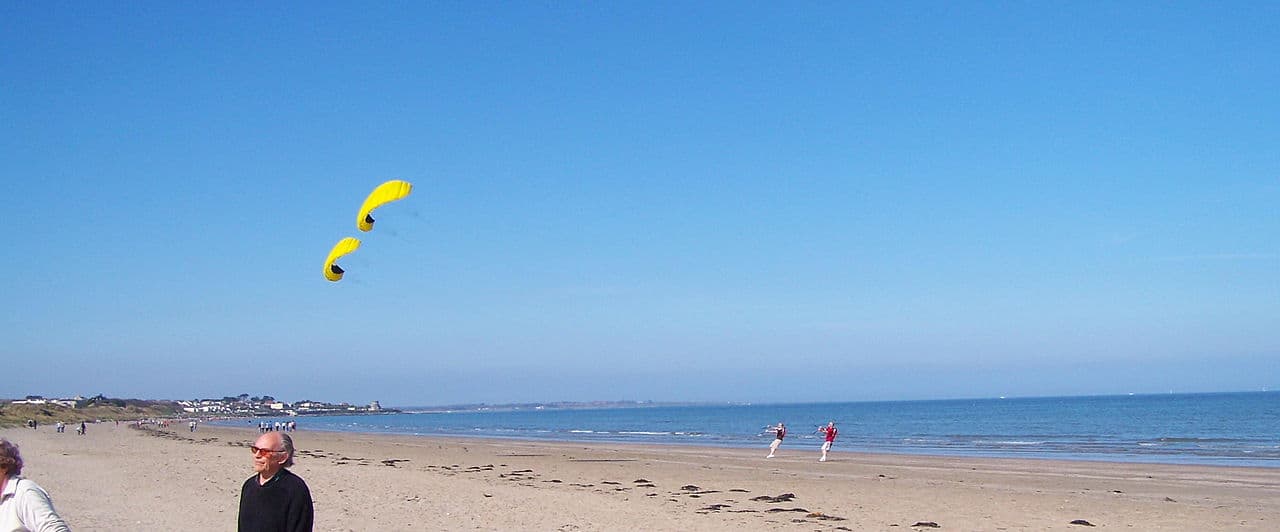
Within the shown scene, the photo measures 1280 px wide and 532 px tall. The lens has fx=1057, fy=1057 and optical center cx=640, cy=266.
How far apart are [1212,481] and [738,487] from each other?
8.67m

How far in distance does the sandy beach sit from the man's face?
666cm

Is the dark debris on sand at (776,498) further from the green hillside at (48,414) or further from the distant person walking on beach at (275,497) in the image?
the green hillside at (48,414)

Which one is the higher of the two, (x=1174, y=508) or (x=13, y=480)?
(x=13, y=480)

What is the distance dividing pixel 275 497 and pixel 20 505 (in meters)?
0.97

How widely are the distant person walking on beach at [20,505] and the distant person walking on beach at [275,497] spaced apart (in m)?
0.71

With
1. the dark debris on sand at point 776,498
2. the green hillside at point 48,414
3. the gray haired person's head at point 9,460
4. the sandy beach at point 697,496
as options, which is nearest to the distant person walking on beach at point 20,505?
the gray haired person's head at point 9,460

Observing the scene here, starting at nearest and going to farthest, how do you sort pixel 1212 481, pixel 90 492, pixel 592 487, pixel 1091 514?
pixel 1091 514 < pixel 90 492 < pixel 592 487 < pixel 1212 481

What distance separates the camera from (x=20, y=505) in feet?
13.9

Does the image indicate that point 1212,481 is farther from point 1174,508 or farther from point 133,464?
point 133,464

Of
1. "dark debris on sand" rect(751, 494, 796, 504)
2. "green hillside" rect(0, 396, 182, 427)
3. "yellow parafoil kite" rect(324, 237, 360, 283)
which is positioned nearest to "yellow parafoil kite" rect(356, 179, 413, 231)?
"yellow parafoil kite" rect(324, 237, 360, 283)

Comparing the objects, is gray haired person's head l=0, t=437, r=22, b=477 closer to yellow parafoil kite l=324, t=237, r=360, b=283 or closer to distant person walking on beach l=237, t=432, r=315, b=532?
distant person walking on beach l=237, t=432, r=315, b=532

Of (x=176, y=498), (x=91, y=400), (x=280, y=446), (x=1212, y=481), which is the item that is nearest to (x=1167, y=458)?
(x=1212, y=481)

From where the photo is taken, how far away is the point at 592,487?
58.4 feet

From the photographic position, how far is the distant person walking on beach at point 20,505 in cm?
422
